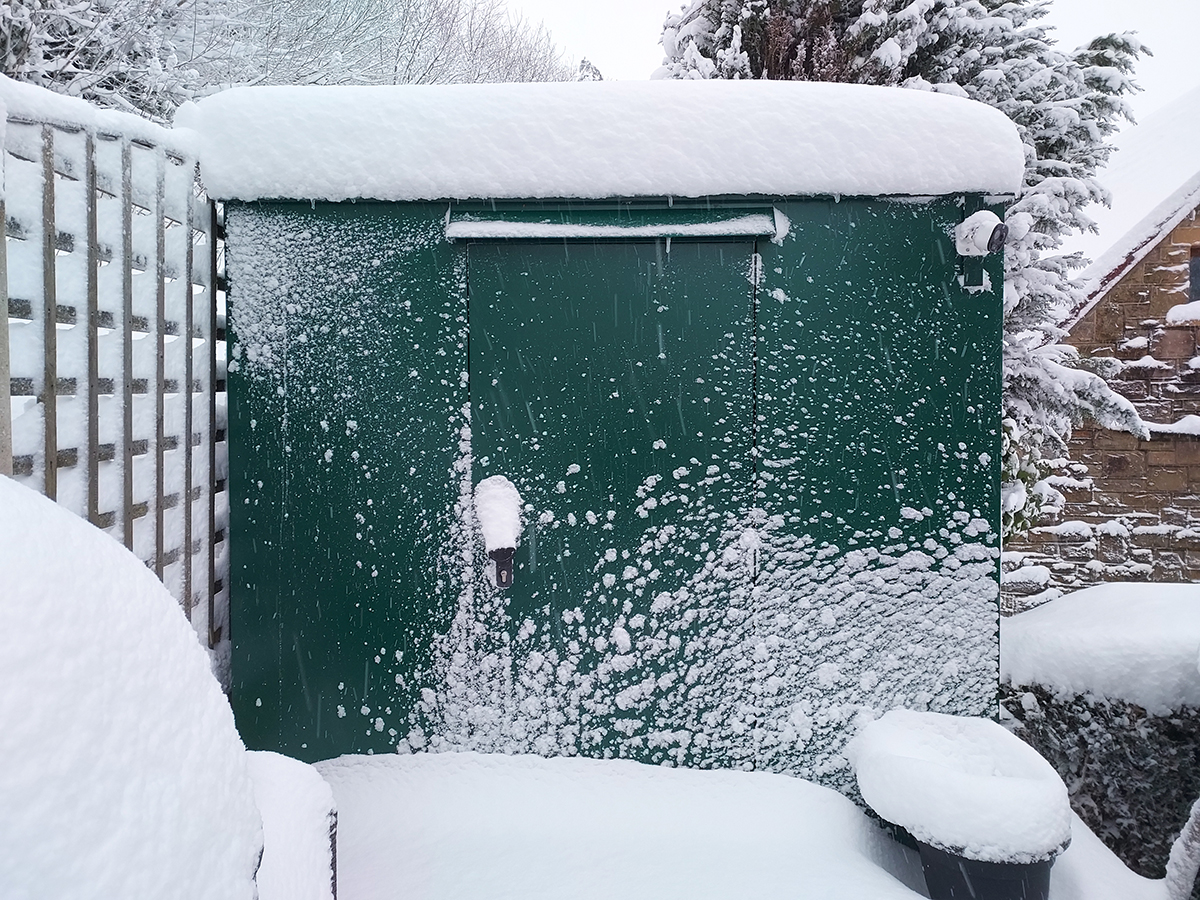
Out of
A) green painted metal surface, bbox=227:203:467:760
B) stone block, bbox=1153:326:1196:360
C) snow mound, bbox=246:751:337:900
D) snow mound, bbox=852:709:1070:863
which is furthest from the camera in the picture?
stone block, bbox=1153:326:1196:360

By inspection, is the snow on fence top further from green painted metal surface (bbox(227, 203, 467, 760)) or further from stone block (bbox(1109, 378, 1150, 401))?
stone block (bbox(1109, 378, 1150, 401))

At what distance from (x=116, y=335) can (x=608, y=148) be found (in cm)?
177

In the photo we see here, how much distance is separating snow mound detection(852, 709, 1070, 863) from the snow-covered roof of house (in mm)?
4026

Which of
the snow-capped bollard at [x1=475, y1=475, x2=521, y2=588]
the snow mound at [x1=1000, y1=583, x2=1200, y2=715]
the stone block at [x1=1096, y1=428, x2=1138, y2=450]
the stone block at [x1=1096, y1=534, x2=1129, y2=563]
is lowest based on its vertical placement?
the stone block at [x1=1096, y1=534, x2=1129, y2=563]

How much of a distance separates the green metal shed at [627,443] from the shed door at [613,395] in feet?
0.03

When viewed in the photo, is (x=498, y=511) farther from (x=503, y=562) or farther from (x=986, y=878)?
(x=986, y=878)

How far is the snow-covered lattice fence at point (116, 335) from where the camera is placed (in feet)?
6.38

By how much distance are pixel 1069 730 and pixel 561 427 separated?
2518 mm

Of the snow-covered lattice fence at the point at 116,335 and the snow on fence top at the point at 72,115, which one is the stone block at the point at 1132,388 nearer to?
the snow-covered lattice fence at the point at 116,335

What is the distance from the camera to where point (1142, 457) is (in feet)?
22.9

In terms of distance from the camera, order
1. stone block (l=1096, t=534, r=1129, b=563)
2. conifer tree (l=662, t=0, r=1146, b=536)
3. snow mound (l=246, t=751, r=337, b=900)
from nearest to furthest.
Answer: snow mound (l=246, t=751, r=337, b=900)
conifer tree (l=662, t=0, r=1146, b=536)
stone block (l=1096, t=534, r=1129, b=563)

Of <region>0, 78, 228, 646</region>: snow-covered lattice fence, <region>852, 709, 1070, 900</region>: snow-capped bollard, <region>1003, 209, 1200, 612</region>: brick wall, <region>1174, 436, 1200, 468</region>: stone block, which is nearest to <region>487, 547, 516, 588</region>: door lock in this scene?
<region>0, 78, 228, 646</region>: snow-covered lattice fence

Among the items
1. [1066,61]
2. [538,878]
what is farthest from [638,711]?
[1066,61]

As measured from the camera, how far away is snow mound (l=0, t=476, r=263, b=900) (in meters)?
0.73
